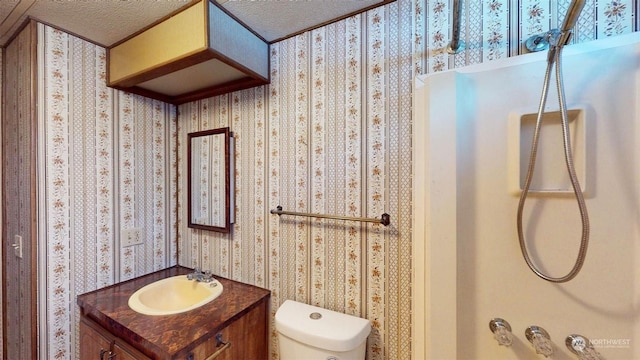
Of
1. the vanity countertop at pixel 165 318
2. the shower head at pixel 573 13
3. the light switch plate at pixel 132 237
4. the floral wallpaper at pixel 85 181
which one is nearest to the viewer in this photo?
the shower head at pixel 573 13

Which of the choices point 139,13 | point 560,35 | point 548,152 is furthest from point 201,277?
point 560,35

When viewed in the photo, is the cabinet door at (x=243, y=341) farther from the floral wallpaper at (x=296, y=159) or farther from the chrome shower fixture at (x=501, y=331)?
the chrome shower fixture at (x=501, y=331)

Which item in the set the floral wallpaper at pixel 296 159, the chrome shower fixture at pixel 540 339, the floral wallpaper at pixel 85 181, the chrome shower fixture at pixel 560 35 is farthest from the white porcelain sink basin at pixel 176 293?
the chrome shower fixture at pixel 560 35

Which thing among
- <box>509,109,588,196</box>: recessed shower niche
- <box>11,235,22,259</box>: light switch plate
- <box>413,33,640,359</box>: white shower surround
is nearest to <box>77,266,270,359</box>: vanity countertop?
<box>11,235,22,259</box>: light switch plate

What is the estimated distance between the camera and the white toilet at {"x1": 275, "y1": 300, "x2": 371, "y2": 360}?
97 centimetres

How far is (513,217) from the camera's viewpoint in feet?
2.48

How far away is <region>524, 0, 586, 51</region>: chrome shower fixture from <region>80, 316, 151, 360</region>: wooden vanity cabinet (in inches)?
67.3

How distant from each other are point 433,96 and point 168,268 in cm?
189

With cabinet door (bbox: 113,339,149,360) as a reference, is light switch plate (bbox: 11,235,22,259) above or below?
above

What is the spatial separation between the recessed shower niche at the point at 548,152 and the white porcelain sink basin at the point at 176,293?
143 centimetres

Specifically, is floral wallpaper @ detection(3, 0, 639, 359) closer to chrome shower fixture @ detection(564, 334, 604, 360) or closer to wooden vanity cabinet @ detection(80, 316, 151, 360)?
wooden vanity cabinet @ detection(80, 316, 151, 360)

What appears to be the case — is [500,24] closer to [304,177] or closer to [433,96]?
[433,96]

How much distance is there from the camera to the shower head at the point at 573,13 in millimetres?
561

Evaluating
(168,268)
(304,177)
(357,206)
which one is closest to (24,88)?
(168,268)
